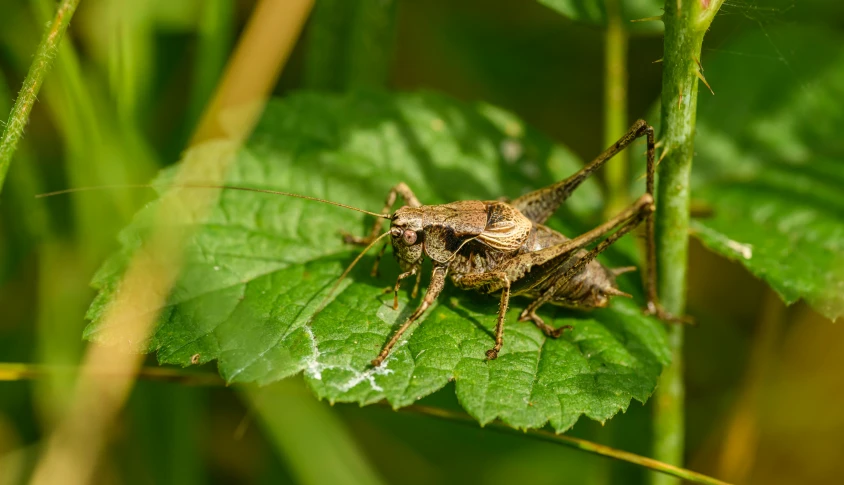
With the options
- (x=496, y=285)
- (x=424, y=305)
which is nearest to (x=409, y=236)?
(x=424, y=305)

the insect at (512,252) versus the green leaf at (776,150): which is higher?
the green leaf at (776,150)

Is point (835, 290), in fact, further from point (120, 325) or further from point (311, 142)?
point (120, 325)

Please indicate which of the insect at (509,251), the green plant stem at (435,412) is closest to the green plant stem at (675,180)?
the insect at (509,251)

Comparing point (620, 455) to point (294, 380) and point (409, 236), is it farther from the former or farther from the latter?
point (294, 380)

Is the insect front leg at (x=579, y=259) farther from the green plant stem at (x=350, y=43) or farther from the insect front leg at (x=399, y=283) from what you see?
the green plant stem at (x=350, y=43)

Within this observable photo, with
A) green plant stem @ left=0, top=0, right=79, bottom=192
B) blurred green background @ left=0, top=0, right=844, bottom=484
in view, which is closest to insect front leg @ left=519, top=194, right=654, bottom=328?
blurred green background @ left=0, top=0, right=844, bottom=484

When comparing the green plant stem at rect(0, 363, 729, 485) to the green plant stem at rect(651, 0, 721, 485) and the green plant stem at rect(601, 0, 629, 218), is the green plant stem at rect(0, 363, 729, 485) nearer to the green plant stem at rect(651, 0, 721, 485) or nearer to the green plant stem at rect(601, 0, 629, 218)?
the green plant stem at rect(651, 0, 721, 485)

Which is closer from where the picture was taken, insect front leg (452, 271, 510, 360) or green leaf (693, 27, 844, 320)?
insect front leg (452, 271, 510, 360)

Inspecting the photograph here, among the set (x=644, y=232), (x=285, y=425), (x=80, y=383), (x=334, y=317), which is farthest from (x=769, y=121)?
(x=80, y=383)
